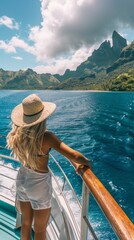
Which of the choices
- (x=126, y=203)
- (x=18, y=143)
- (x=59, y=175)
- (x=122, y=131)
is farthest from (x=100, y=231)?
(x=122, y=131)

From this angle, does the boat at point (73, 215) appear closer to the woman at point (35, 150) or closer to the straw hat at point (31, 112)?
the woman at point (35, 150)

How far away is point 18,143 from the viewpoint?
69.1 inches

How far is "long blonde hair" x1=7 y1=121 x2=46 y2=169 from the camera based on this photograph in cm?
170

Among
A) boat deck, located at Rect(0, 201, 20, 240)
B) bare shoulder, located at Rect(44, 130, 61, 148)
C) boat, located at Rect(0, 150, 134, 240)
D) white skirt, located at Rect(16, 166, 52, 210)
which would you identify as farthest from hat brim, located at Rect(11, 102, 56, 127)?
boat deck, located at Rect(0, 201, 20, 240)

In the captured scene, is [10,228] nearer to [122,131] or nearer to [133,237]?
[133,237]

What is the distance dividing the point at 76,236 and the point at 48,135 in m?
1.14

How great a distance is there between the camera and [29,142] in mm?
1734

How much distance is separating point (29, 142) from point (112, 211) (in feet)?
2.88

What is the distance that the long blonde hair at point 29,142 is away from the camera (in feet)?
5.59

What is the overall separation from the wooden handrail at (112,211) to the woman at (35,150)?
0.29 m

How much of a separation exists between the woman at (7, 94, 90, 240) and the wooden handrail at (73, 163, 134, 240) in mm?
288

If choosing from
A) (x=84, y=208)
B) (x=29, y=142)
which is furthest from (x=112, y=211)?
(x=29, y=142)

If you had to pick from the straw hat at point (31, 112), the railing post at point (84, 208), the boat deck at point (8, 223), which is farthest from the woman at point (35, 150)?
the boat deck at point (8, 223)

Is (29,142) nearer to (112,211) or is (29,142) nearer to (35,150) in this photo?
(35,150)
